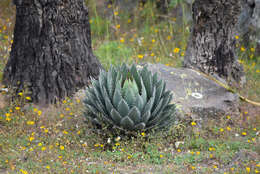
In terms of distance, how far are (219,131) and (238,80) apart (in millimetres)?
1680

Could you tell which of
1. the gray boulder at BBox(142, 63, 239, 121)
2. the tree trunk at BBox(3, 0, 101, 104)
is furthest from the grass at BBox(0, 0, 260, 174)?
the tree trunk at BBox(3, 0, 101, 104)

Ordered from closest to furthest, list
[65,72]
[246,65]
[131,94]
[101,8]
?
[131,94]
[65,72]
[246,65]
[101,8]

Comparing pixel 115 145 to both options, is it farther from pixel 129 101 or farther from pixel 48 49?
pixel 48 49

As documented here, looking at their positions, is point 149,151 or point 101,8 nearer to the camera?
point 149,151

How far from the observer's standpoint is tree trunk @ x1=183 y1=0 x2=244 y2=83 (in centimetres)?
597

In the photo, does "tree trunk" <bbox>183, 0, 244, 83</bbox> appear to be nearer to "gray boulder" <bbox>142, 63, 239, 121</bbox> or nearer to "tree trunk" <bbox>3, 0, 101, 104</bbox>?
"gray boulder" <bbox>142, 63, 239, 121</bbox>

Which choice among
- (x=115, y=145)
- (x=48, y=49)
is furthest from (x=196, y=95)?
(x=48, y=49)

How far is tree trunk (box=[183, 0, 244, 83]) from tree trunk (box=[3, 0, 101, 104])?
2033 mm

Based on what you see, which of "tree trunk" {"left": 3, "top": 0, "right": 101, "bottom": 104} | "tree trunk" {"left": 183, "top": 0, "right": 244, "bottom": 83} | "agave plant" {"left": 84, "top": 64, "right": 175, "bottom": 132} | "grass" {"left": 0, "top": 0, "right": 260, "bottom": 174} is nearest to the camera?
"grass" {"left": 0, "top": 0, "right": 260, "bottom": 174}

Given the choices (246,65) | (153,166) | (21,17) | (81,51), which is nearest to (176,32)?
(246,65)

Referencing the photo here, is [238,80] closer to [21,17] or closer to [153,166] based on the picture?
[153,166]

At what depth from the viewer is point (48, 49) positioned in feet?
17.5

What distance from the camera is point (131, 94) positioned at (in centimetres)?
445

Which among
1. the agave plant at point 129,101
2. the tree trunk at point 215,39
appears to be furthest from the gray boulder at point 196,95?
the agave plant at point 129,101
